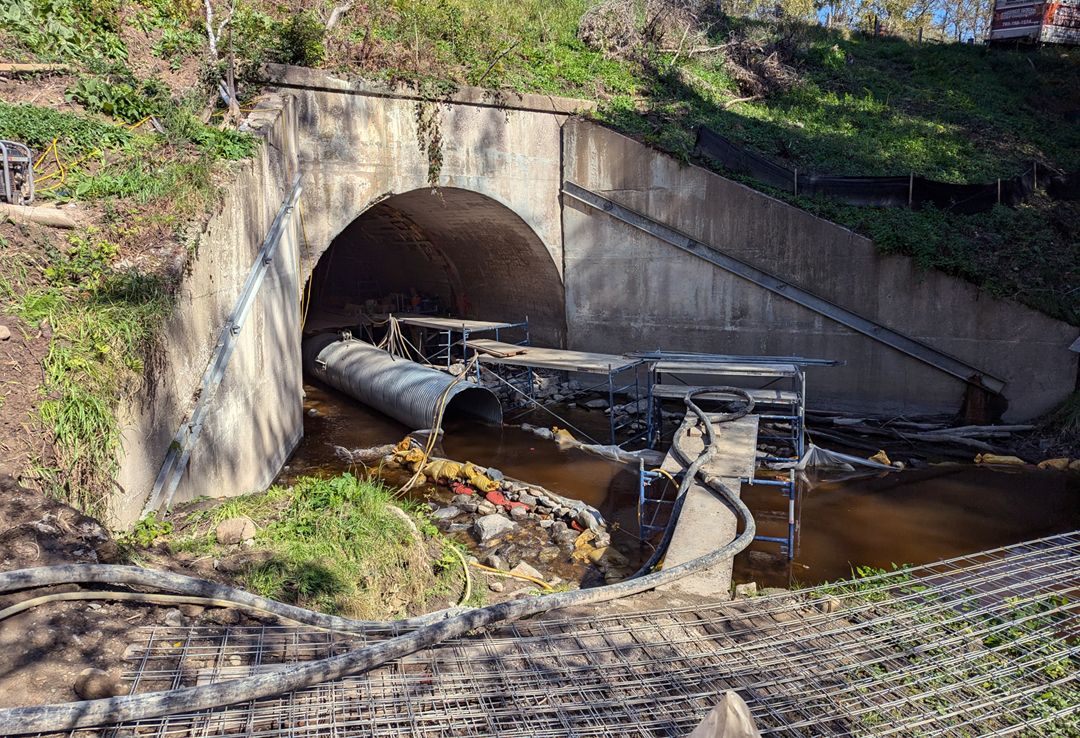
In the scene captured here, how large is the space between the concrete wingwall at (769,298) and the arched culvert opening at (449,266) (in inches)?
36.3

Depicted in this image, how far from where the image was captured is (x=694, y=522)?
609 cm

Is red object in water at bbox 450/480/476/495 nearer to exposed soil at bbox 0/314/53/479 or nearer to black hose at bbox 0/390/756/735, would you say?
black hose at bbox 0/390/756/735

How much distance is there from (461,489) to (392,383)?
3364mm

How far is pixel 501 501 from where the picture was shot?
845 cm

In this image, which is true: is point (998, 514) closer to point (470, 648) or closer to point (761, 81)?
point (470, 648)

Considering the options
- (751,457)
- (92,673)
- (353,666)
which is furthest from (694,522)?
(92,673)

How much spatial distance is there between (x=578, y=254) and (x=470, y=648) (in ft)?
35.4

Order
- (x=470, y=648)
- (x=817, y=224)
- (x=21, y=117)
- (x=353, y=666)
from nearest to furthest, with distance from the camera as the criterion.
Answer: (x=353, y=666) < (x=470, y=648) < (x=21, y=117) < (x=817, y=224)

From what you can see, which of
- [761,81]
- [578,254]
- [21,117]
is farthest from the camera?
[761,81]

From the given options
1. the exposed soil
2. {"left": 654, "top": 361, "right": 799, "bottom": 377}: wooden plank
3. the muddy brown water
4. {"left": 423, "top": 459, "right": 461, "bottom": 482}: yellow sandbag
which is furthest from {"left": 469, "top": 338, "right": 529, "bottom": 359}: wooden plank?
the exposed soil

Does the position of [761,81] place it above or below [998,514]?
above

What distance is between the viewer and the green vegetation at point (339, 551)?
186 inches

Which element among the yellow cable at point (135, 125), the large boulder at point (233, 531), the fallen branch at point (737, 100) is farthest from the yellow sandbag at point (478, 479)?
the fallen branch at point (737, 100)

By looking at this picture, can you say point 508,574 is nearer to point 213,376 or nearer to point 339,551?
point 339,551
